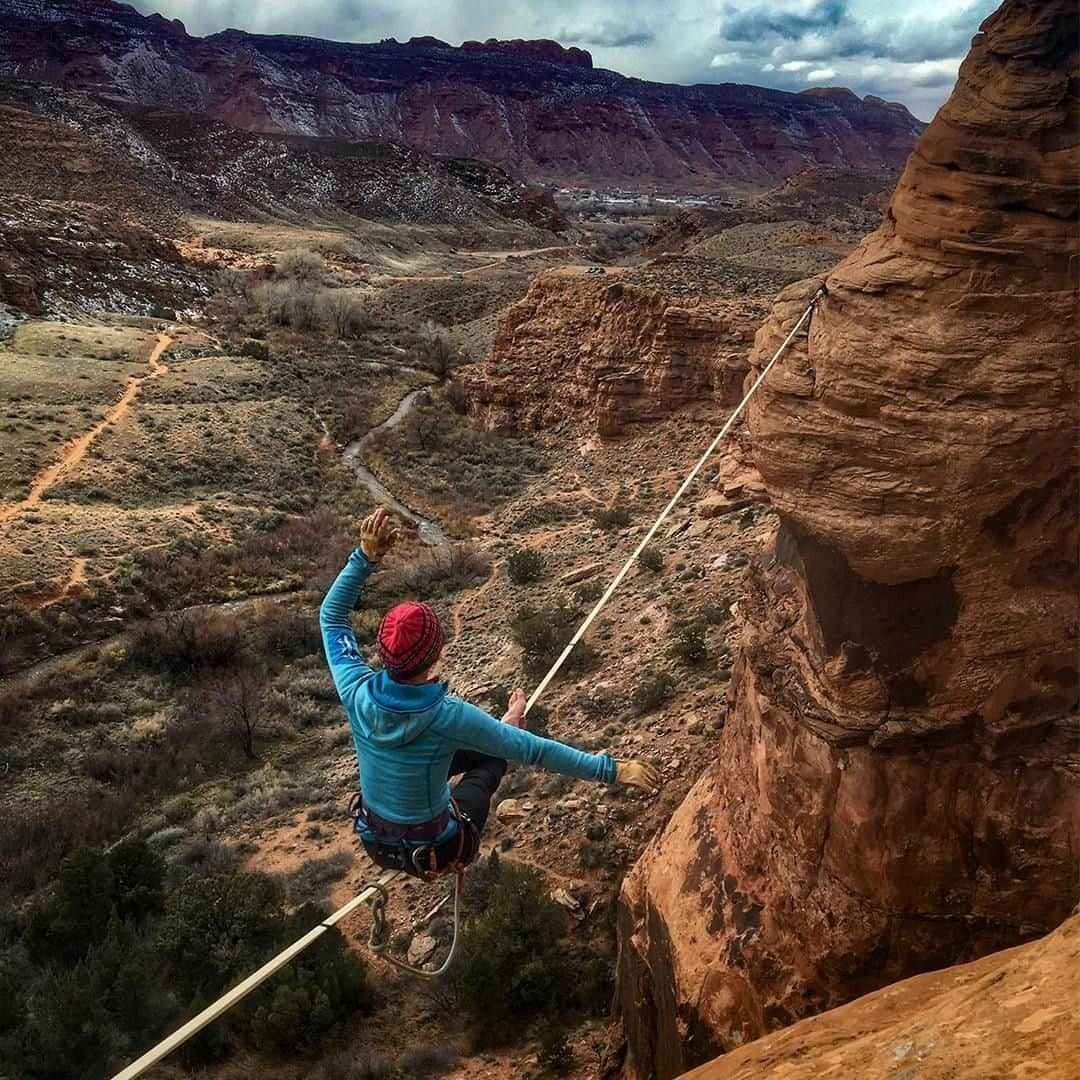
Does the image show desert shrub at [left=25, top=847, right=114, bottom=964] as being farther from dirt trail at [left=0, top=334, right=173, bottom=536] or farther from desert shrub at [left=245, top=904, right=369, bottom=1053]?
dirt trail at [left=0, top=334, right=173, bottom=536]

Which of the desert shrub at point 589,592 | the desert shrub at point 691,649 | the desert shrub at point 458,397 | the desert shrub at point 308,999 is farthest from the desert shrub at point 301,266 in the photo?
the desert shrub at point 308,999

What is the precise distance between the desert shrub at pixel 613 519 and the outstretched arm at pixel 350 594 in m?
18.2

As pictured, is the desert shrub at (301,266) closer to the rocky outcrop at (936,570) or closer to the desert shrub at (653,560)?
the desert shrub at (653,560)

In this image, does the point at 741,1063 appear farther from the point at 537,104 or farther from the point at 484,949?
the point at 537,104

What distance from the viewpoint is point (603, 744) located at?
480 inches

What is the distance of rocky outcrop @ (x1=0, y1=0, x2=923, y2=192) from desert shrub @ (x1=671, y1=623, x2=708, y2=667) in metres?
134

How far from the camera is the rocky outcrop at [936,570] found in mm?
4887

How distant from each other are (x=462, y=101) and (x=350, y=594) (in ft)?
539

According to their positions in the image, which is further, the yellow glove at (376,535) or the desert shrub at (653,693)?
the desert shrub at (653,693)

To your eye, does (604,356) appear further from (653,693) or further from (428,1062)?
(428,1062)

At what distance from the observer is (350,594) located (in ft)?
14.7

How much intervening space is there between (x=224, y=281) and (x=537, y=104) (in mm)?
117256

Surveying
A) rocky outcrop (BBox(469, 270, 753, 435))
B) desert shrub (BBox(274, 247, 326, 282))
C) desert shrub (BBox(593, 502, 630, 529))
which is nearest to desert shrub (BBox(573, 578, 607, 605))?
desert shrub (BBox(593, 502, 630, 529))

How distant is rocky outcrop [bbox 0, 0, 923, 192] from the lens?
128 m
